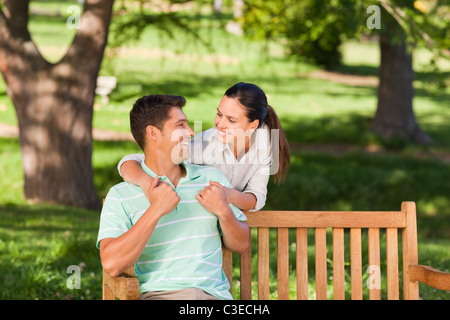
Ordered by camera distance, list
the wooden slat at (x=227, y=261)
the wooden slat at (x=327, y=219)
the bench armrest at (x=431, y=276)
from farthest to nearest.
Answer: the wooden slat at (x=327, y=219) < the wooden slat at (x=227, y=261) < the bench armrest at (x=431, y=276)

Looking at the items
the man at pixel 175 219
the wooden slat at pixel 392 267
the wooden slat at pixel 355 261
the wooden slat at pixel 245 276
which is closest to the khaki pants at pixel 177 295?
the man at pixel 175 219

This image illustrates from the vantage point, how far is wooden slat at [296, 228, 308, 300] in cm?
366

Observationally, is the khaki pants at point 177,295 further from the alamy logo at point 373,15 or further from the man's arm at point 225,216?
the alamy logo at point 373,15

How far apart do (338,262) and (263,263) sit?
40cm

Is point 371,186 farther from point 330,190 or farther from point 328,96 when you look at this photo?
point 328,96

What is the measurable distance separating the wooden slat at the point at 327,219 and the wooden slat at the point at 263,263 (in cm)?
7

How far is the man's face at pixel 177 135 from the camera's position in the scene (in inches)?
124

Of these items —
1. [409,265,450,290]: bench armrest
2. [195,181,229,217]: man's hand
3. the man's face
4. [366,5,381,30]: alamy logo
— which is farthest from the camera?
[366,5,381,30]: alamy logo

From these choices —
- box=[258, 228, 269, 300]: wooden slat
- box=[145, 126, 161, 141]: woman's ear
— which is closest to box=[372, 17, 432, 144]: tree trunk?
box=[258, 228, 269, 300]: wooden slat

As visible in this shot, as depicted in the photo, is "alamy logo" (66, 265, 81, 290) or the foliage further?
the foliage

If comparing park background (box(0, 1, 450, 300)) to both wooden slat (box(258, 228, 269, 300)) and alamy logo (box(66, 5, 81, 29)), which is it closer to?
alamy logo (box(66, 5, 81, 29))

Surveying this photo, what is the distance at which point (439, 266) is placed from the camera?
6.14m

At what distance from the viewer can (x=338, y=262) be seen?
12.1 feet
